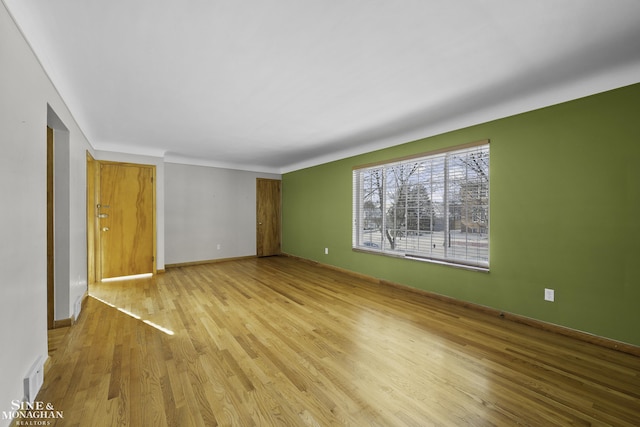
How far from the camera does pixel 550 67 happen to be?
2.21m

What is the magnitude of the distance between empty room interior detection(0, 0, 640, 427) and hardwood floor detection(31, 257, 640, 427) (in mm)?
19

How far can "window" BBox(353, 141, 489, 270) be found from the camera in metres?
3.27

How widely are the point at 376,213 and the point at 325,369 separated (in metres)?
3.07

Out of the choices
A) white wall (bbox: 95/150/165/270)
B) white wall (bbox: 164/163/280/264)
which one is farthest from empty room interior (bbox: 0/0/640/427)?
white wall (bbox: 164/163/280/264)

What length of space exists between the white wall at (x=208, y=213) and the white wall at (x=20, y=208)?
3674 mm

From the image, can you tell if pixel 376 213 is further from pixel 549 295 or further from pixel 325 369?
pixel 325 369

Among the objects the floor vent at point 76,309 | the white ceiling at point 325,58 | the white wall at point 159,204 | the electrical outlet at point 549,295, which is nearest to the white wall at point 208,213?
the white wall at point 159,204

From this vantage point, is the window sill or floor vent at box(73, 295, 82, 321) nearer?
floor vent at box(73, 295, 82, 321)

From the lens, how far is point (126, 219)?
4.78 meters

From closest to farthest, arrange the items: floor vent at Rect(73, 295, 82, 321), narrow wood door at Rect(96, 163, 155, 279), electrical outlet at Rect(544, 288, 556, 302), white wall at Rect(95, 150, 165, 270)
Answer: electrical outlet at Rect(544, 288, 556, 302) → floor vent at Rect(73, 295, 82, 321) → narrow wood door at Rect(96, 163, 155, 279) → white wall at Rect(95, 150, 165, 270)

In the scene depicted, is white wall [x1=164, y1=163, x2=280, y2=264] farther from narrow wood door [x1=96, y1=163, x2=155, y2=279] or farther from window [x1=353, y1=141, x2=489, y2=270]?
window [x1=353, y1=141, x2=489, y2=270]

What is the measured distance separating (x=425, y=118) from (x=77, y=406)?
4.12 meters

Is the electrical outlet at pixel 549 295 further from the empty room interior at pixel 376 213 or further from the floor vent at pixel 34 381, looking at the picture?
the floor vent at pixel 34 381

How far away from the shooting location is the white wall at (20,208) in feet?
4.39
